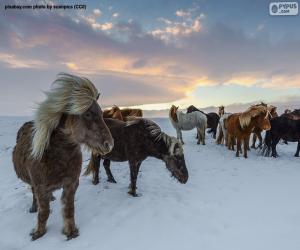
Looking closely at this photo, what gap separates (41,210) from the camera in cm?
470

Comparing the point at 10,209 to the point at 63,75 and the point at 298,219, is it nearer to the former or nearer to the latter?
the point at 63,75

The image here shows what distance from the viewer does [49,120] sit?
4312 mm

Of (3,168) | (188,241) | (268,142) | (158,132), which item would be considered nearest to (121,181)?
(158,132)

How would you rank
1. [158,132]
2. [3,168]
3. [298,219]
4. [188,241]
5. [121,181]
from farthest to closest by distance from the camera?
[3,168] → [121,181] → [158,132] → [298,219] → [188,241]

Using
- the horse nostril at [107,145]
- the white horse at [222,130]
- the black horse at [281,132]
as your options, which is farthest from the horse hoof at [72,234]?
the white horse at [222,130]

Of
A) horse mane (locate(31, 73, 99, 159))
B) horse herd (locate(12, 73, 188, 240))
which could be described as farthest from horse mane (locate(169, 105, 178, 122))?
horse mane (locate(31, 73, 99, 159))

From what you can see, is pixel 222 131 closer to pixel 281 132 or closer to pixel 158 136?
pixel 281 132

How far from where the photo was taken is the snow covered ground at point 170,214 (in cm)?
493

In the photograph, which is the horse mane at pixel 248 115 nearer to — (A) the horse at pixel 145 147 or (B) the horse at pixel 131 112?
(B) the horse at pixel 131 112

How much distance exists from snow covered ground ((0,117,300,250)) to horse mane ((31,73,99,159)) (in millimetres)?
1859

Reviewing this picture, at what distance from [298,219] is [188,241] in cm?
275

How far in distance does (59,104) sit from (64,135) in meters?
0.51

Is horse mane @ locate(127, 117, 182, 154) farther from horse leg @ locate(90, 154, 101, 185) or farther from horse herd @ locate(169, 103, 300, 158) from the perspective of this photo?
horse herd @ locate(169, 103, 300, 158)

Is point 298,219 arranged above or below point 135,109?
below
